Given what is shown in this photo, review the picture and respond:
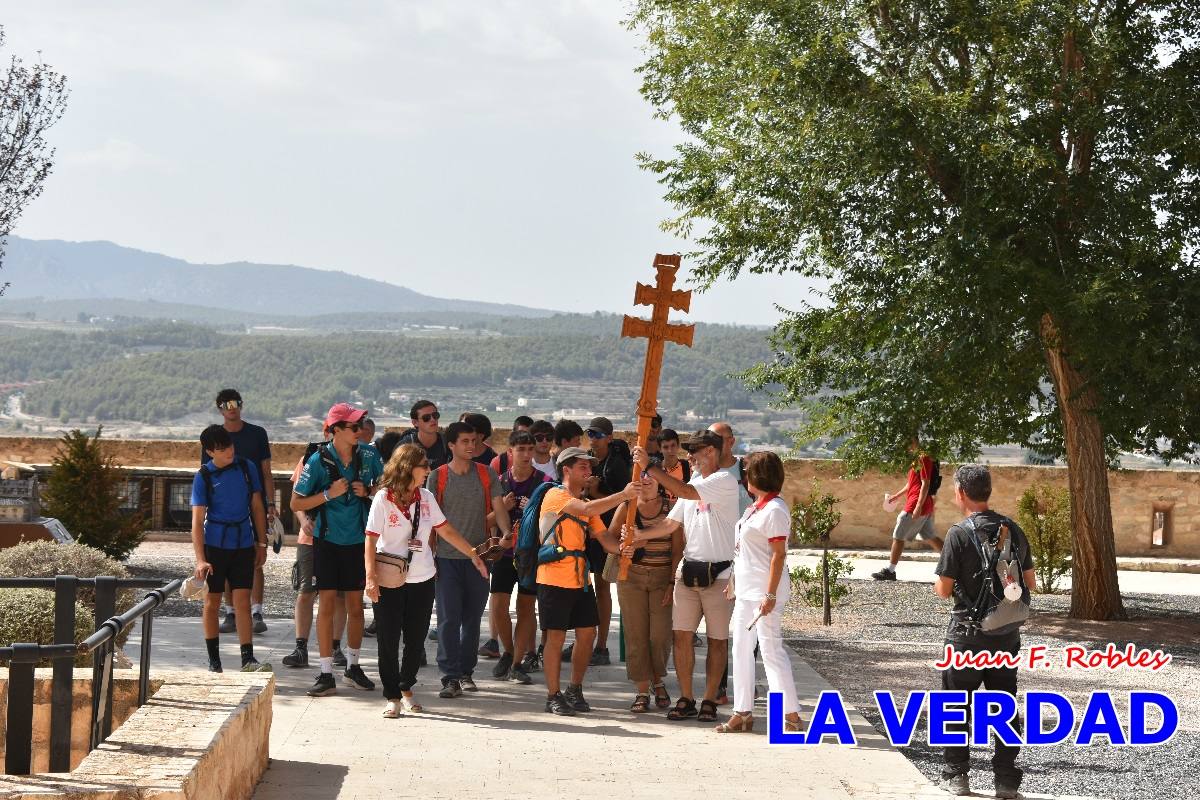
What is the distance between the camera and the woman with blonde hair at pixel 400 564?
8.80 meters

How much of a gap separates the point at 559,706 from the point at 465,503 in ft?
5.01

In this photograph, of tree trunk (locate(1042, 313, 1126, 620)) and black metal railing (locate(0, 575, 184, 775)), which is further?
tree trunk (locate(1042, 313, 1126, 620))

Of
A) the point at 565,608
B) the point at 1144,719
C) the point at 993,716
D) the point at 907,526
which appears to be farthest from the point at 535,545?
the point at 907,526

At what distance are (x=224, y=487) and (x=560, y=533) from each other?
2.23 metres

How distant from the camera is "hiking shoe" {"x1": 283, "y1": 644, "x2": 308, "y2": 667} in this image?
10234 mm

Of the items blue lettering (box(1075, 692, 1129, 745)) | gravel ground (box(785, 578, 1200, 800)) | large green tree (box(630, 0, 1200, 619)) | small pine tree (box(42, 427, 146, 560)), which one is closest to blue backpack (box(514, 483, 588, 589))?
gravel ground (box(785, 578, 1200, 800))

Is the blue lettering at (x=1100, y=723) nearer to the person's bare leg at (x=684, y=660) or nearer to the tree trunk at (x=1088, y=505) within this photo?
the person's bare leg at (x=684, y=660)

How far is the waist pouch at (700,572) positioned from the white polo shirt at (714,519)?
0.03 metres

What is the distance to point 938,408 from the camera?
14.5 metres

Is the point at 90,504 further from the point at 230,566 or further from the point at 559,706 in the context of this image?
the point at 559,706

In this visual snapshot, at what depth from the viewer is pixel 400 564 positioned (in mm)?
8812

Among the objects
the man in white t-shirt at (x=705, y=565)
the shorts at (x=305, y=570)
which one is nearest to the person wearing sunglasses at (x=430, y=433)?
the shorts at (x=305, y=570)

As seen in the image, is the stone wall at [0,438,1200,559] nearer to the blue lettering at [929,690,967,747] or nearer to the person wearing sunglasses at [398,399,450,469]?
the person wearing sunglasses at [398,399,450,469]

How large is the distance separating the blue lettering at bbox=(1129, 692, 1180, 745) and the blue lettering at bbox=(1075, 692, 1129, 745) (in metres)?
0.09
